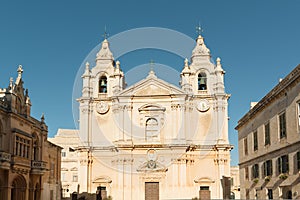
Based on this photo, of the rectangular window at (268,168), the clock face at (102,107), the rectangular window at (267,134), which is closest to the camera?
the rectangular window at (268,168)

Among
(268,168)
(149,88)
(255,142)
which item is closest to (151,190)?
(149,88)

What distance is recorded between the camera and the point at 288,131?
19609 millimetres

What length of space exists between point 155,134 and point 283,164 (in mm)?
22883

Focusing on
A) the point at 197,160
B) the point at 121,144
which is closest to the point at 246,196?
the point at 197,160

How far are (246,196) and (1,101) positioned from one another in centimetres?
1666

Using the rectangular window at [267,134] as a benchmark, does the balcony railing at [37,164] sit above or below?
below

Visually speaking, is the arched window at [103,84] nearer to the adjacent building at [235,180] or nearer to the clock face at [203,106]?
the clock face at [203,106]

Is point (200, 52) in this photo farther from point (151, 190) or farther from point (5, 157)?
point (5, 157)

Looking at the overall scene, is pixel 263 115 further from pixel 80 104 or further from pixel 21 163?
pixel 80 104

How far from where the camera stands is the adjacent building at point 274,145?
18.8 metres

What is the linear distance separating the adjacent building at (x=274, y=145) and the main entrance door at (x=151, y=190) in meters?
13.7

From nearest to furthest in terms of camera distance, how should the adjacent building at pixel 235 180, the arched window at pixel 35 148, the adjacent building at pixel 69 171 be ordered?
the arched window at pixel 35 148 < the adjacent building at pixel 69 171 < the adjacent building at pixel 235 180

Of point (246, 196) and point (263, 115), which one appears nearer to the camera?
point (263, 115)

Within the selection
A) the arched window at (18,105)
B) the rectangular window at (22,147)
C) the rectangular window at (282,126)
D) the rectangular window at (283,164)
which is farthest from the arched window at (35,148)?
the rectangular window at (282,126)
